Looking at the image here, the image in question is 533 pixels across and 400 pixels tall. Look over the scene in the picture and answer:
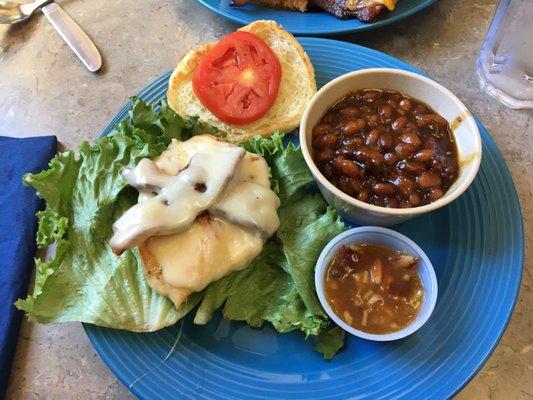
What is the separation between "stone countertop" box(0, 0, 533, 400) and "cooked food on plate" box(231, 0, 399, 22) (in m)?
0.16

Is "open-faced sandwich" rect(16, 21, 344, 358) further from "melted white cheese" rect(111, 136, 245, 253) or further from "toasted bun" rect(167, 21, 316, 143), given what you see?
"toasted bun" rect(167, 21, 316, 143)

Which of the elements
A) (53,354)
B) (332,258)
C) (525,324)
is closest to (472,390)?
(525,324)

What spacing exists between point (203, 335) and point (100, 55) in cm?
154

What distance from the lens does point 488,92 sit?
233 cm

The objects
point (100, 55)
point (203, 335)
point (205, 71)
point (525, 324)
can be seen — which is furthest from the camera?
point (100, 55)

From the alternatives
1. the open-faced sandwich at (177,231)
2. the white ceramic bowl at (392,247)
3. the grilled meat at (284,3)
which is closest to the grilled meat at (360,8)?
the grilled meat at (284,3)

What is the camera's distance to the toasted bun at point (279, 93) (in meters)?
2.08

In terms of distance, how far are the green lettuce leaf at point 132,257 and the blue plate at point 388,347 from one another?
3.3 inches

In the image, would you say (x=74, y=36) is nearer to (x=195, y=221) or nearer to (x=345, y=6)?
(x=345, y=6)

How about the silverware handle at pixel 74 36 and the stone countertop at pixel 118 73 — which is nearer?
the stone countertop at pixel 118 73

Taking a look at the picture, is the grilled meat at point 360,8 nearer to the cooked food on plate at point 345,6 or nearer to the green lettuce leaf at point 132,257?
the cooked food on plate at point 345,6

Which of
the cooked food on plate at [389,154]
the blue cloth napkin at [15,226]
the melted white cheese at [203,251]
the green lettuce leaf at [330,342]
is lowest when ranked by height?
the green lettuce leaf at [330,342]

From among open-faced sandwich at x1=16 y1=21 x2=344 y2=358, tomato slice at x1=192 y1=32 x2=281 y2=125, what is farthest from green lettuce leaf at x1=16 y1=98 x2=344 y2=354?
tomato slice at x1=192 y1=32 x2=281 y2=125

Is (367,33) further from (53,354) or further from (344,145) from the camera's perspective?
(53,354)
